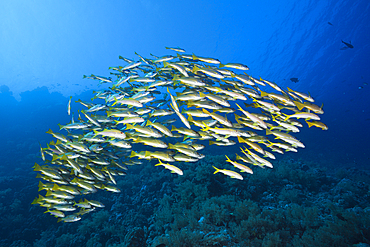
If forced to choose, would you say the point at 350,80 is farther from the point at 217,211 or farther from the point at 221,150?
the point at 217,211

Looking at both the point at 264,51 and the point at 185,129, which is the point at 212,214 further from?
the point at 264,51

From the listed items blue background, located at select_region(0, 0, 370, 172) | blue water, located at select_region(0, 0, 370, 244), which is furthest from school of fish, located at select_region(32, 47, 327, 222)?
blue background, located at select_region(0, 0, 370, 172)

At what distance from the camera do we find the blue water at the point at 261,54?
19641 mm

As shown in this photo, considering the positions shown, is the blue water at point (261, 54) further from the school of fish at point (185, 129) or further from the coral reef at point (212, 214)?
the coral reef at point (212, 214)

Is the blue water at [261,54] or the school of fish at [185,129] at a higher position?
the blue water at [261,54]

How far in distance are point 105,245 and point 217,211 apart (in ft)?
15.3

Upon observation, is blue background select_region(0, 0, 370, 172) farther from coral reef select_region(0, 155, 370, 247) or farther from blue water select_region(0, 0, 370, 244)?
coral reef select_region(0, 155, 370, 247)

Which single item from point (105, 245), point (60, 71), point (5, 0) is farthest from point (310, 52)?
point (5, 0)

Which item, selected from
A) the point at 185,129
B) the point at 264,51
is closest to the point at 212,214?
the point at 185,129

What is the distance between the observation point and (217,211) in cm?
482

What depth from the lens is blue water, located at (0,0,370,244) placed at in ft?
64.4

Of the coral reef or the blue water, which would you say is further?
the blue water

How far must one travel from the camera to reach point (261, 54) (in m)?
41.2

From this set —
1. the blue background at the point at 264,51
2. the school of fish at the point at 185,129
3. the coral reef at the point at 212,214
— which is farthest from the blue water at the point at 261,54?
the coral reef at the point at 212,214
